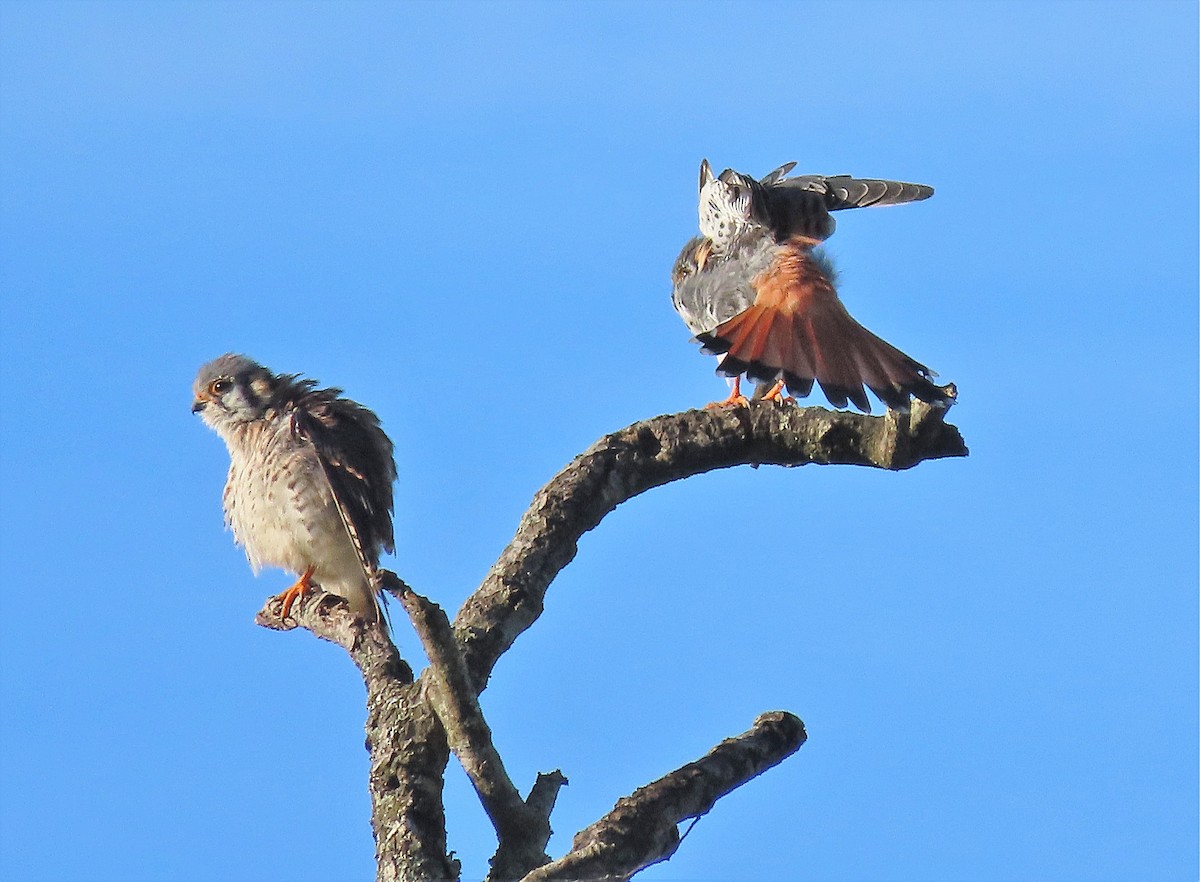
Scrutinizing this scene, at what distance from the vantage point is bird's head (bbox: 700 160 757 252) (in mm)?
5836

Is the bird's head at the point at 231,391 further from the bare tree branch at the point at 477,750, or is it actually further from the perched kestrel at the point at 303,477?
the bare tree branch at the point at 477,750

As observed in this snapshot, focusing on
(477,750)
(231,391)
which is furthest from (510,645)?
(231,391)

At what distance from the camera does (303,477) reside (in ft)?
17.5

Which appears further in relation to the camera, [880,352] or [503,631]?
[880,352]

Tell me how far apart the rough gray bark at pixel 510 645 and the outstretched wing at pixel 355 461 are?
116 cm

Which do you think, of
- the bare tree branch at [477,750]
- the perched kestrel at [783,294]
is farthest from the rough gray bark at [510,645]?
the perched kestrel at [783,294]

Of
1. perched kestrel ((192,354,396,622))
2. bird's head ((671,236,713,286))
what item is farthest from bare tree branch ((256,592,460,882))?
bird's head ((671,236,713,286))

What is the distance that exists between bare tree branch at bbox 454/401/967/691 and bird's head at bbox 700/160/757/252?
2.18 meters

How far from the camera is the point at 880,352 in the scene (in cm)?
448

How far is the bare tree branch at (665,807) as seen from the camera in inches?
117

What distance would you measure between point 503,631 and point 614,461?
55 centimetres

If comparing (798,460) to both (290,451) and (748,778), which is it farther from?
(290,451)

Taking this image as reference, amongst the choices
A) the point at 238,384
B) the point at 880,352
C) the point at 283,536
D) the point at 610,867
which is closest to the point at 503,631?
the point at 610,867

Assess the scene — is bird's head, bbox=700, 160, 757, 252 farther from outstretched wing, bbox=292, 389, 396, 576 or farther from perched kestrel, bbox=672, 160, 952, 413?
outstretched wing, bbox=292, 389, 396, 576
